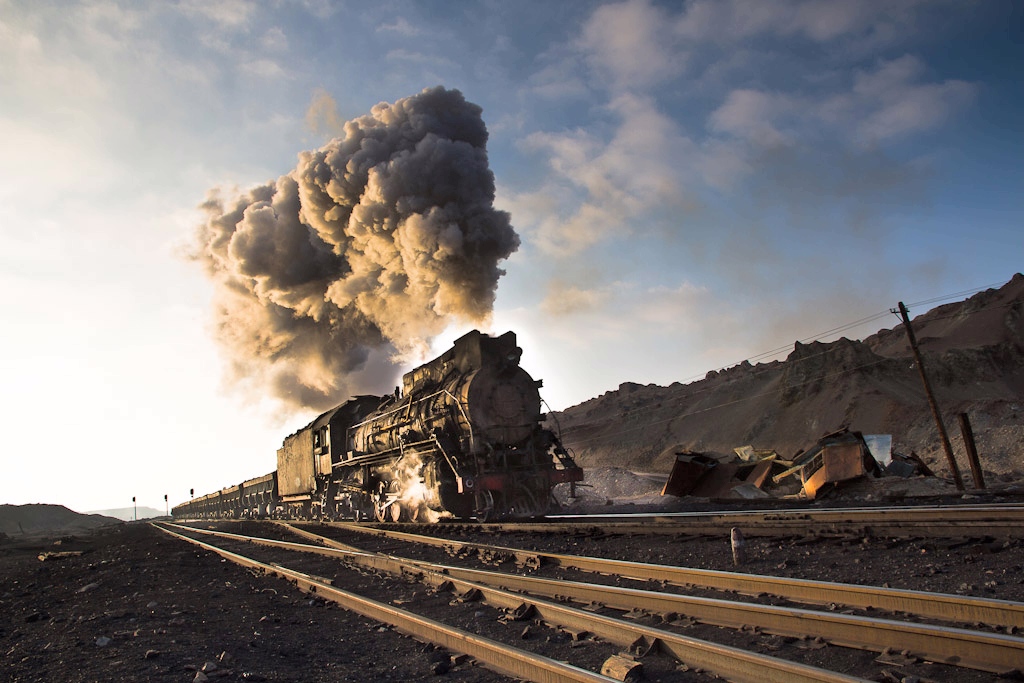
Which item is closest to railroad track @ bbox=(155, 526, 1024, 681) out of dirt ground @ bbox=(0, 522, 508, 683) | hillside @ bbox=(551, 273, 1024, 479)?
dirt ground @ bbox=(0, 522, 508, 683)

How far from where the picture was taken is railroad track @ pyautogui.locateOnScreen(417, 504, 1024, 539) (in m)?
6.25

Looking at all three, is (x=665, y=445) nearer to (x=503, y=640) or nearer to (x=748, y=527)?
(x=748, y=527)

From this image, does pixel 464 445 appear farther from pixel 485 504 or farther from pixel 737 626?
pixel 737 626

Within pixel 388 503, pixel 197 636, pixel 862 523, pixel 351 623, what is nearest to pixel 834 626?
pixel 862 523

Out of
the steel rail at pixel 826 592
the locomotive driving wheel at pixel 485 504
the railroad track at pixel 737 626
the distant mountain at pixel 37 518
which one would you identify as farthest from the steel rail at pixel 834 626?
the distant mountain at pixel 37 518

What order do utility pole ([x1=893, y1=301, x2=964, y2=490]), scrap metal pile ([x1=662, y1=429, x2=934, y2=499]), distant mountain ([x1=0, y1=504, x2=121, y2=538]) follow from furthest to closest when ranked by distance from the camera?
distant mountain ([x1=0, y1=504, x2=121, y2=538]), utility pole ([x1=893, y1=301, x2=964, y2=490]), scrap metal pile ([x1=662, y1=429, x2=934, y2=499])

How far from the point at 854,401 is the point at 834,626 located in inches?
1432

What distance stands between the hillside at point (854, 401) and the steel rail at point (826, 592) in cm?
2211

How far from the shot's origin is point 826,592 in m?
4.68

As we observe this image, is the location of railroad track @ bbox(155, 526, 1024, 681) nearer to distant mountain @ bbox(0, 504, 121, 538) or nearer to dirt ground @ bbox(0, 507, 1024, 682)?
dirt ground @ bbox(0, 507, 1024, 682)

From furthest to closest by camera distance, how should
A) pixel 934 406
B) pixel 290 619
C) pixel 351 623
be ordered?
pixel 934 406
pixel 290 619
pixel 351 623

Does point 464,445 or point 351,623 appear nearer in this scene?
point 351,623

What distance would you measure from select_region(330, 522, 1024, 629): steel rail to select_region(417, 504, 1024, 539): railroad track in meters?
2.13

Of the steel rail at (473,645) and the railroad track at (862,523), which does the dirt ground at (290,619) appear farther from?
the railroad track at (862,523)
